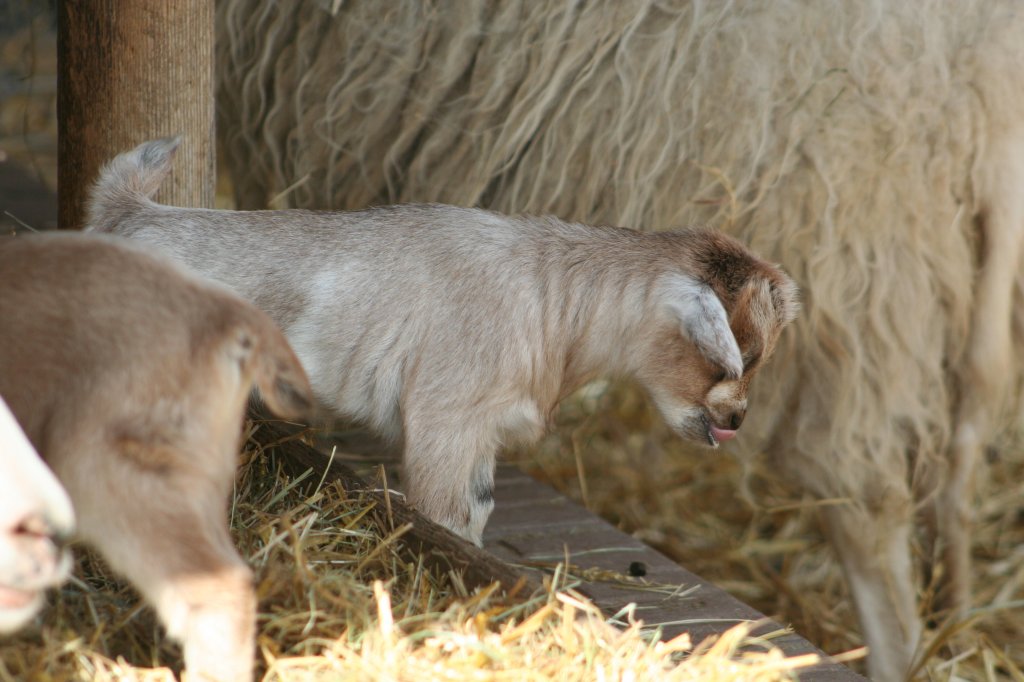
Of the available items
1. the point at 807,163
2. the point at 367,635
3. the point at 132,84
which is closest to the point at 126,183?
the point at 132,84

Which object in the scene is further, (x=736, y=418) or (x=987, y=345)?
(x=987, y=345)

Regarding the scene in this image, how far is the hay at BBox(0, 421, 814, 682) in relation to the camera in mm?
1715

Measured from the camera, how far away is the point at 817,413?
3.12 meters

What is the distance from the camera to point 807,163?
3.00 metres

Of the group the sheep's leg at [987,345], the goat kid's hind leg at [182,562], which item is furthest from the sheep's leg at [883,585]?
the goat kid's hind leg at [182,562]

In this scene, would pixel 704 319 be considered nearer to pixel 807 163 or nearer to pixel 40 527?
pixel 807 163

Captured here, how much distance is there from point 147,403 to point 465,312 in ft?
2.81

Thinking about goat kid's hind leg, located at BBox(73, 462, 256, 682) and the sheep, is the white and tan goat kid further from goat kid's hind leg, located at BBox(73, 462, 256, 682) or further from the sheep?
the sheep

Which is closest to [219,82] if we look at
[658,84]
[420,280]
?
[658,84]

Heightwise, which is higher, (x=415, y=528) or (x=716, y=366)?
(x=716, y=366)

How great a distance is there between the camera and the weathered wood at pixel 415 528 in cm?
205

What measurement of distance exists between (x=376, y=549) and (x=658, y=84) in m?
1.53

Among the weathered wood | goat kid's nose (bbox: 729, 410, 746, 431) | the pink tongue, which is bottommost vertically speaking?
the weathered wood

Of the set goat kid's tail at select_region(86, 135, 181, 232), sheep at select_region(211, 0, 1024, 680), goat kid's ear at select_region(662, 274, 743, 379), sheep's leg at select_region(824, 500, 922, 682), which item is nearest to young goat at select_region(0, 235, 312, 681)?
goat kid's tail at select_region(86, 135, 181, 232)
